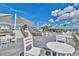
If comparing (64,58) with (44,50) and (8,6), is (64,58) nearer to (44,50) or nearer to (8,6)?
(44,50)

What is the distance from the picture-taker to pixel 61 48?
2.28 metres

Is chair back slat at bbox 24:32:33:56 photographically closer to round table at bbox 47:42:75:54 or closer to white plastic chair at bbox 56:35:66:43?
round table at bbox 47:42:75:54

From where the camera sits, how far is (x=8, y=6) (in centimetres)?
228

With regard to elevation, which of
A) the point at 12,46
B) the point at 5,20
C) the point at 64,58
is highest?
the point at 5,20

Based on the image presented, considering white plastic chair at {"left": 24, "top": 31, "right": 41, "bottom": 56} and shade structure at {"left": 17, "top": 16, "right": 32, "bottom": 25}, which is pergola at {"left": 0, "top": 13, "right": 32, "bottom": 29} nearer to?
shade structure at {"left": 17, "top": 16, "right": 32, "bottom": 25}

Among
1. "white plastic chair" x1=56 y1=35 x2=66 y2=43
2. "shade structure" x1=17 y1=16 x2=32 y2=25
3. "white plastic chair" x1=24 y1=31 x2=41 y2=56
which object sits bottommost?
"white plastic chair" x1=24 y1=31 x2=41 y2=56

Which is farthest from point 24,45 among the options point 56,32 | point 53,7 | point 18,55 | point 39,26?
point 53,7

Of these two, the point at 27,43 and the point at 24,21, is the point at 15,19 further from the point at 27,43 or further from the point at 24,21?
the point at 27,43

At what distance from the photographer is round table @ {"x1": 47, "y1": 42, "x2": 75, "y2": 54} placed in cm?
227

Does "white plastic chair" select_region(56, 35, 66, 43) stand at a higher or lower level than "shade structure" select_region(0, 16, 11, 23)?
lower

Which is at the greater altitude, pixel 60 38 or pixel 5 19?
pixel 5 19

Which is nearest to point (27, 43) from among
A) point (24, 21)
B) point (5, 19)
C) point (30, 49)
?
point (30, 49)

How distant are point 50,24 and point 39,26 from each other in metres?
0.15

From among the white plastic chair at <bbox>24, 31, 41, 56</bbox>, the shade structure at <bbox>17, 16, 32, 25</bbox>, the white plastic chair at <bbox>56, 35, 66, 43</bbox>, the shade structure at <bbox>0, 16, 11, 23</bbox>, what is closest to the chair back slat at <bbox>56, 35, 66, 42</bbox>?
the white plastic chair at <bbox>56, 35, 66, 43</bbox>
